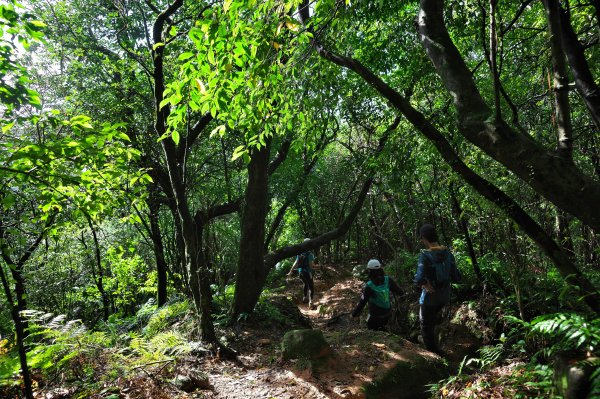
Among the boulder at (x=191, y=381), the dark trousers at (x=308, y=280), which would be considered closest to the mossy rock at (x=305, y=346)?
the boulder at (x=191, y=381)

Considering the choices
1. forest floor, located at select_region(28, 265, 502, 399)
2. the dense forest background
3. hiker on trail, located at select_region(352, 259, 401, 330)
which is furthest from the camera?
hiker on trail, located at select_region(352, 259, 401, 330)

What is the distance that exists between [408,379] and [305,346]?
59.9 inches

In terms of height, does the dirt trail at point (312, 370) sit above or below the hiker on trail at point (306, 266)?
below

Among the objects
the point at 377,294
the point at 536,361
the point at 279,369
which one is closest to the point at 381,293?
the point at 377,294

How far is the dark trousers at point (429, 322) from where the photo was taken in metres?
5.65

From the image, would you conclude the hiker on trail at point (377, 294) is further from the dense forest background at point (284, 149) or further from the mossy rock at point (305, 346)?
the dense forest background at point (284, 149)

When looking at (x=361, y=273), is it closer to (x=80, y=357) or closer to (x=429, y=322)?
(x=429, y=322)

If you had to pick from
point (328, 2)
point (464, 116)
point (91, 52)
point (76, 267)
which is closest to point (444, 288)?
point (464, 116)

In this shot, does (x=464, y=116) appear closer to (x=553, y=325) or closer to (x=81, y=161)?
(x=553, y=325)

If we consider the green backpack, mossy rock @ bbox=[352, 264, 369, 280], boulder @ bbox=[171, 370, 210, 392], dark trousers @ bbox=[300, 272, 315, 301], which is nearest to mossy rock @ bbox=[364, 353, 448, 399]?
the green backpack

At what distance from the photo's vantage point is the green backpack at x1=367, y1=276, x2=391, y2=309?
6613 millimetres

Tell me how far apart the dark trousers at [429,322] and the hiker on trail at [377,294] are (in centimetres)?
98

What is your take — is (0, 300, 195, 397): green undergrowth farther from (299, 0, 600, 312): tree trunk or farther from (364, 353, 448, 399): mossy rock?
(299, 0, 600, 312): tree trunk

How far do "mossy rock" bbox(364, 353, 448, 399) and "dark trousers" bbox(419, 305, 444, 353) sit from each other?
42 centimetres
